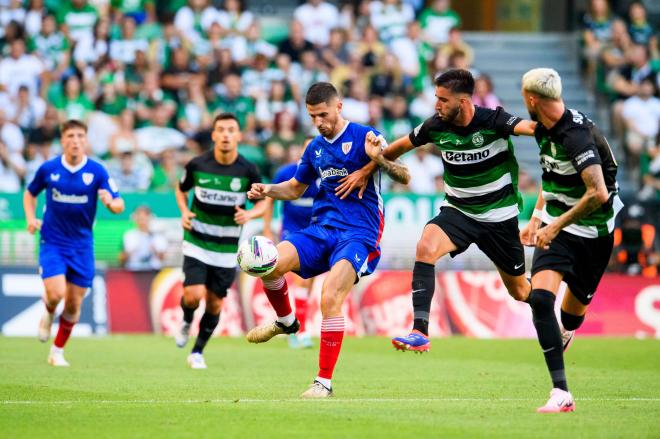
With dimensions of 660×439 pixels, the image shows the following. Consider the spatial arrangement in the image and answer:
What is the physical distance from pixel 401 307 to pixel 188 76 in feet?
23.9

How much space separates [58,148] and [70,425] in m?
14.4

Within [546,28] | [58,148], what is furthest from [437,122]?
[546,28]

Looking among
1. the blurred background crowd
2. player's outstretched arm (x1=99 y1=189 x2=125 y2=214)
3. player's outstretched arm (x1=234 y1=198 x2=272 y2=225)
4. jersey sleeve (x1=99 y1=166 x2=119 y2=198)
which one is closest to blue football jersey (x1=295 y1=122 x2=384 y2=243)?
player's outstretched arm (x1=234 y1=198 x2=272 y2=225)

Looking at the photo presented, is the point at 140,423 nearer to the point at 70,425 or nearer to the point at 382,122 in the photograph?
the point at 70,425

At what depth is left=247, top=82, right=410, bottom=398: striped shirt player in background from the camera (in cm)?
1016

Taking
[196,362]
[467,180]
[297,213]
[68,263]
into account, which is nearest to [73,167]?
[68,263]

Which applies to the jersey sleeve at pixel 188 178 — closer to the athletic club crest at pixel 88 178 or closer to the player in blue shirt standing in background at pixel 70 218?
the player in blue shirt standing in background at pixel 70 218

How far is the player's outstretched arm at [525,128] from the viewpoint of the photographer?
32.2 feet

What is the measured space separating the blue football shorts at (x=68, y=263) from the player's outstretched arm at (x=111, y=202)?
2.38 ft

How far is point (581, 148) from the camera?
913 centimetres

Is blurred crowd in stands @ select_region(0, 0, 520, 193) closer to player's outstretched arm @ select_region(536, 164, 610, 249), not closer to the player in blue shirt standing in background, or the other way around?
the player in blue shirt standing in background

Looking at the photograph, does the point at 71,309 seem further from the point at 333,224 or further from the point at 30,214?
the point at 333,224

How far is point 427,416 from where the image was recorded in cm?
891

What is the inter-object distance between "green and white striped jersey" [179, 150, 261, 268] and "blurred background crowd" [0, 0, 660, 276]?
7.22 m
